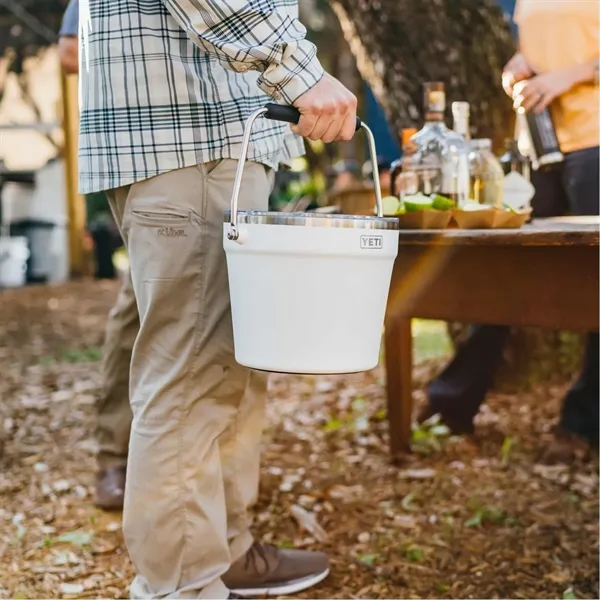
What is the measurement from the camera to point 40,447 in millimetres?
2916

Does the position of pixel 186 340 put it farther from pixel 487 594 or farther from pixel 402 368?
pixel 402 368

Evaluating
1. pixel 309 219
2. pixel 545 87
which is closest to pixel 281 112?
pixel 309 219

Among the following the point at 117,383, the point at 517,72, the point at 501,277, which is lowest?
the point at 117,383

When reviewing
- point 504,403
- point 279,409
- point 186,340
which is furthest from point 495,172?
point 279,409

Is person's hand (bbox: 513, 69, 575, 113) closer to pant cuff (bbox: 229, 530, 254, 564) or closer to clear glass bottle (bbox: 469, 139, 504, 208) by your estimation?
clear glass bottle (bbox: 469, 139, 504, 208)

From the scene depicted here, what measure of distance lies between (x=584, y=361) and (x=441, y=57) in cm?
125

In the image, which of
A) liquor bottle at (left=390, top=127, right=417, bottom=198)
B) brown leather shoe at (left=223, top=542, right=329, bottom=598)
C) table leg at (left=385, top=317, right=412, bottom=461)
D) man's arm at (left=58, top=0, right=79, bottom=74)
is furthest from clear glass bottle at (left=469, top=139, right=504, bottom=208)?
man's arm at (left=58, top=0, right=79, bottom=74)

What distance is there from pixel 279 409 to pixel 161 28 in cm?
219

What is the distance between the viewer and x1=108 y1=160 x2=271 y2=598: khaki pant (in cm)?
155

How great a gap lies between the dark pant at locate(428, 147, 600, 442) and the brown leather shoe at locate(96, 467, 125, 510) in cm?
118

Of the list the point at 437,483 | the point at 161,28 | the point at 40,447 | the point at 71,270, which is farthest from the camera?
the point at 71,270

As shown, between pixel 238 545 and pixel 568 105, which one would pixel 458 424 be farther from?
pixel 238 545

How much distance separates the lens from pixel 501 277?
6.66ft

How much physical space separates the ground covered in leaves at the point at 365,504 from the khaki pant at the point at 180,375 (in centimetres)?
38
